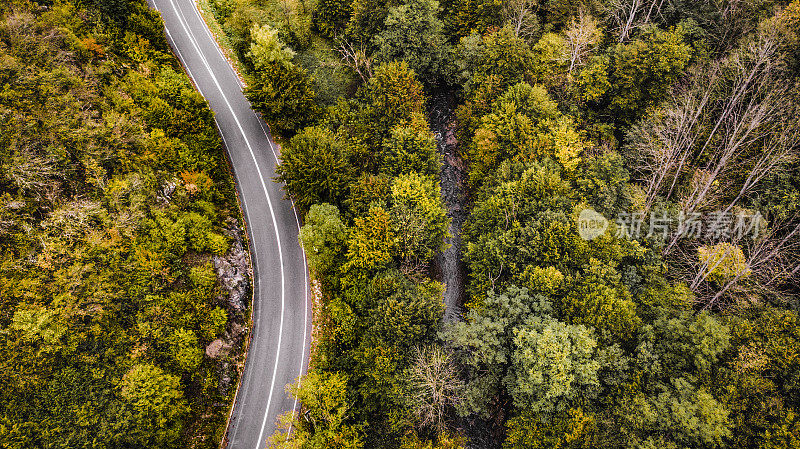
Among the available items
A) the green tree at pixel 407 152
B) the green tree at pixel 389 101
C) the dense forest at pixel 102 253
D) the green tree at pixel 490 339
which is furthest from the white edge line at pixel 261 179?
the green tree at pixel 490 339

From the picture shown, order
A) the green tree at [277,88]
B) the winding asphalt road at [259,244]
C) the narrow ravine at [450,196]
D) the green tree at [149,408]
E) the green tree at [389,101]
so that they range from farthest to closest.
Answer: the narrow ravine at [450,196] → the green tree at [389,101] → the green tree at [277,88] → the winding asphalt road at [259,244] → the green tree at [149,408]

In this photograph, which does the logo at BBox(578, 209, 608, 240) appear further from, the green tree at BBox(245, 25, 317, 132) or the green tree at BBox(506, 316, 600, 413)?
the green tree at BBox(245, 25, 317, 132)

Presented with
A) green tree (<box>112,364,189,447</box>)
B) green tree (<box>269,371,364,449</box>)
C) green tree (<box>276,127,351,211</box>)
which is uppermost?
green tree (<box>276,127,351,211</box>)

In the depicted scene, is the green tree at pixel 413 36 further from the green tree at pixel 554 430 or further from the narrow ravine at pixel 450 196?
the green tree at pixel 554 430

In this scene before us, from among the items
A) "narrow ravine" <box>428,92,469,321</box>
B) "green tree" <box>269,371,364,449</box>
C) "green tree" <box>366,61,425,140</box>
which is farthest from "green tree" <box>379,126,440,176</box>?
"green tree" <box>269,371,364,449</box>

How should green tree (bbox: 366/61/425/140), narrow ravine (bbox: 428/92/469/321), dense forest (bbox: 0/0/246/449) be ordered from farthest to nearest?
narrow ravine (bbox: 428/92/469/321), green tree (bbox: 366/61/425/140), dense forest (bbox: 0/0/246/449)

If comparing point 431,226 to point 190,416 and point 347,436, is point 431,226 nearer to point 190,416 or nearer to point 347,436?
point 347,436
